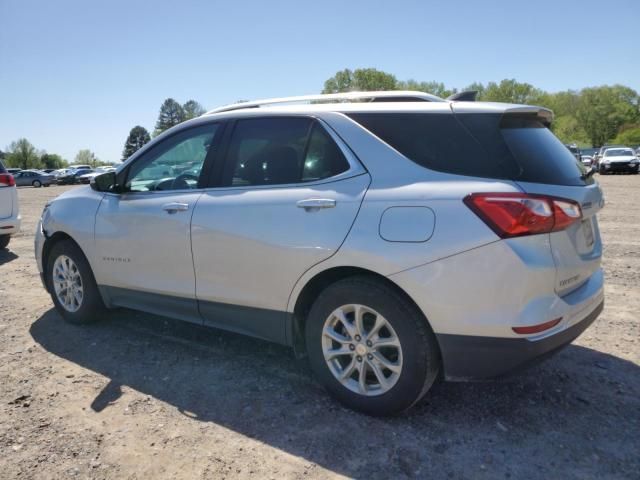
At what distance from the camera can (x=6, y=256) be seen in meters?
8.09

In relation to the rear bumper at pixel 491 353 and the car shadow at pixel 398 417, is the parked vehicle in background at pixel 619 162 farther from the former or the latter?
the rear bumper at pixel 491 353

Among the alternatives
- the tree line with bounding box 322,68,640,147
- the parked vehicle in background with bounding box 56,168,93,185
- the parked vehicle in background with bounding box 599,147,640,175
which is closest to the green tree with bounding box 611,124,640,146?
the tree line with bounding box 322,68,640,147

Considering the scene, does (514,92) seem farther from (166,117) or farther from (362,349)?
(362,349)

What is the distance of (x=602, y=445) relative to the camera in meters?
2.64

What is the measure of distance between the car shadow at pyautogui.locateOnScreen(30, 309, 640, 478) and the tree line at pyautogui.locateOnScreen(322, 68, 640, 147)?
85092 millimetres

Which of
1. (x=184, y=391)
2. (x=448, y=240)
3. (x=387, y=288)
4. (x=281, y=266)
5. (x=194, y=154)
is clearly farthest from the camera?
(x=194, y=154)

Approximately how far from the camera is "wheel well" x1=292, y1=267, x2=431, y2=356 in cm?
278

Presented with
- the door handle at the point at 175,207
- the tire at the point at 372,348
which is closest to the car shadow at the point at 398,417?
the tire at the point at 372,348

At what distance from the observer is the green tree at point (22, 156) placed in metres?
92.1

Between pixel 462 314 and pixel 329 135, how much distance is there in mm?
1318

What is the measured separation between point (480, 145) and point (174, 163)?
2341 millimetres

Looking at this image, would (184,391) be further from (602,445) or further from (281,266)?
(602,445)

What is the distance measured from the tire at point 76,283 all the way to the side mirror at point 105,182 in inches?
23.2

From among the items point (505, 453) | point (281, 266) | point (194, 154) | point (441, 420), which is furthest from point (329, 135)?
point (505, 453)
